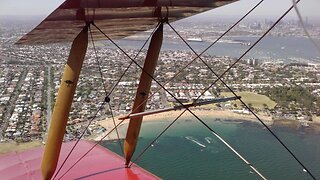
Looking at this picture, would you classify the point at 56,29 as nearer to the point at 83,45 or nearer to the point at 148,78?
the point at 83,45

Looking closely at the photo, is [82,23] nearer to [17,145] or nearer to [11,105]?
[17,145]

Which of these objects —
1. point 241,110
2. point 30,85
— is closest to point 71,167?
point 241,110

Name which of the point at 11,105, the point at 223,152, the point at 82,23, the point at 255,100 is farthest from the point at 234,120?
the point at 82,23

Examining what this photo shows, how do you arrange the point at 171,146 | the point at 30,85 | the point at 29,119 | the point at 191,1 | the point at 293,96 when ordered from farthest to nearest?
the point at 30,85 → the point at 293,96 → the point at 29,119 → the point at 171,146 → the point at 191,1

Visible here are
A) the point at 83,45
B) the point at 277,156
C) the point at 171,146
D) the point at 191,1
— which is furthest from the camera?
the point at 171,146

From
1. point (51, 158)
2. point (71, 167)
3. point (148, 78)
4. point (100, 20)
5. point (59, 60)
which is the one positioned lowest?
point (59, 60)

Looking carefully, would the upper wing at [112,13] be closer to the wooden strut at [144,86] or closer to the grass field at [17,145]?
the wooden strut at [144,86]

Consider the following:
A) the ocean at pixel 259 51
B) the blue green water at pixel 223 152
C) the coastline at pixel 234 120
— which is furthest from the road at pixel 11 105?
the ocean at pixel 259 51
